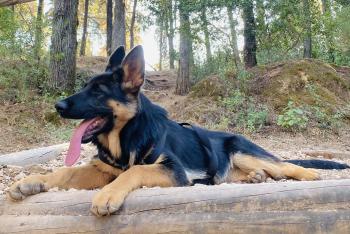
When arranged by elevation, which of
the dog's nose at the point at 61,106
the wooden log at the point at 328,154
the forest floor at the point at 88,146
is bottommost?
the wooden log at the point at 328,154

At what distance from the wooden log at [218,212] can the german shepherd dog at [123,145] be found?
0.55 ft

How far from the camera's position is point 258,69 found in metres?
15.0

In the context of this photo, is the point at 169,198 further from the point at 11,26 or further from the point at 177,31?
the point at 177,31

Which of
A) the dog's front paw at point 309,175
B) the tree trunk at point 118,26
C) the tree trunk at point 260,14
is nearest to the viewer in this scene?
the dog's front paw at point 309,175

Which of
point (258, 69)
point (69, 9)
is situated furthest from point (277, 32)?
point (69, 9)

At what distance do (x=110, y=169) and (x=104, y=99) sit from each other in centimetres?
80

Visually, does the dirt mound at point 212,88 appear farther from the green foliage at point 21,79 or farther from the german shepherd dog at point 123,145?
the german shepherd dog at point 123,145

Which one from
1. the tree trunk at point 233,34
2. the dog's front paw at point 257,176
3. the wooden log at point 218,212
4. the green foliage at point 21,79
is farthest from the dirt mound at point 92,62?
the wooden log at point 218,212

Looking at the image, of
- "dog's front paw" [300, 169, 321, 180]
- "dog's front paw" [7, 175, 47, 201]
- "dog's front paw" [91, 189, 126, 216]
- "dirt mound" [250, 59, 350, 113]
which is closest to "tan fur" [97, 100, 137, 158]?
"dog's front paw" [7, 175, 47, 201]

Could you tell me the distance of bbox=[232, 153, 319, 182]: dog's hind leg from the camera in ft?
17.9

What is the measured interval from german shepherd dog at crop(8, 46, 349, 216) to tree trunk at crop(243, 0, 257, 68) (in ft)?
35.6

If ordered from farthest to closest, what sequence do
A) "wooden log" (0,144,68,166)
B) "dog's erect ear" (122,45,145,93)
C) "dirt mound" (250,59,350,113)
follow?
"dirt mound" (250,59,350,113), "wooden log" (0,144,68,166), "dog's erect ear" (122,45,145,93)

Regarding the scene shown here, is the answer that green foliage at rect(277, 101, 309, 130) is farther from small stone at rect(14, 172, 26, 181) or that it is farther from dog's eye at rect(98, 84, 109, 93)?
dog's eye at rect(98, 84, 109, 93)

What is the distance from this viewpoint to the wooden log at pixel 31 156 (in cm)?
755
